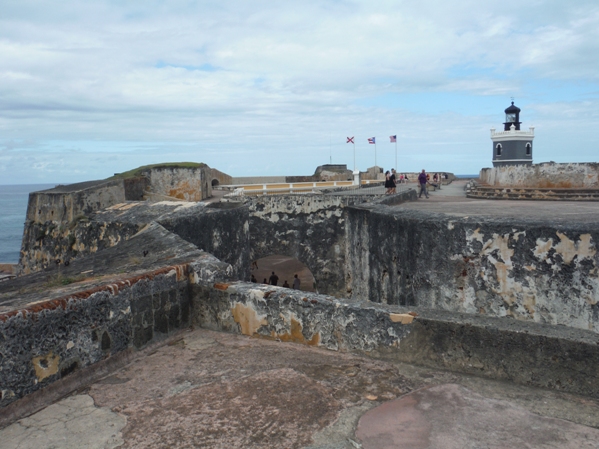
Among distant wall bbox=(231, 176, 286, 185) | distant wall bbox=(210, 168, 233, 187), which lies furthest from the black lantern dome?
distant wall bbox=(210, 168, 233, 187)

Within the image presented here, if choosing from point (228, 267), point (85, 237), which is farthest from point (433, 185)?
point (228, 267)

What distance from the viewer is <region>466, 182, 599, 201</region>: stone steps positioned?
1292 cm

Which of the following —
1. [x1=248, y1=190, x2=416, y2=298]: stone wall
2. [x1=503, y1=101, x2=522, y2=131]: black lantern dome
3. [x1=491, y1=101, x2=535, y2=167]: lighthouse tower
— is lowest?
[x1=248, y1=190, x2=416, y2=298]: stone wall

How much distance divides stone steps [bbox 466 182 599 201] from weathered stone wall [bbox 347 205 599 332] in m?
7.09

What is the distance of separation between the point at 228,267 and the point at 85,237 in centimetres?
519

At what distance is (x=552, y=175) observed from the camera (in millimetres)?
14477

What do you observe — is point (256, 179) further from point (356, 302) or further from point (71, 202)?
point (356, 302)

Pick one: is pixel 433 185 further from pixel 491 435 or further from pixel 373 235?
pixel 491 435

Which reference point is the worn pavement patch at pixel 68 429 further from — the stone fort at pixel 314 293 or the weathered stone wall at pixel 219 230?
the weathered stone wall at pixel 219 230

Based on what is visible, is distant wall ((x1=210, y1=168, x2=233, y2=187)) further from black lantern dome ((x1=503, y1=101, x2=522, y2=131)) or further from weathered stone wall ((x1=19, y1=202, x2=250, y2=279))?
black lantern dome ((x1=503, y1=101, x2=522, y2=131))

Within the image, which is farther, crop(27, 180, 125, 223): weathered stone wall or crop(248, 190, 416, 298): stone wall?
crop(248, 190, 416, 298): stone wall

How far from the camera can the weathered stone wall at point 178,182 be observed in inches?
669

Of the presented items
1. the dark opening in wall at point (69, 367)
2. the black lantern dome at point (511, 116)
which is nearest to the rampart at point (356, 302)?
the dark opening in wall at point (69, 367)

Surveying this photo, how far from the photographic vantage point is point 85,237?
868 cm
